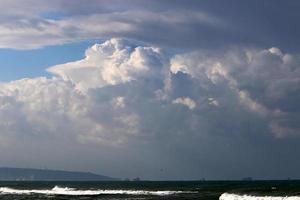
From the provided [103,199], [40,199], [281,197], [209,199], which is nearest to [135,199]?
[103,199]

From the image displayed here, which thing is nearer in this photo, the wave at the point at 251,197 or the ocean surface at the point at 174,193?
the wave at the point at 251,197

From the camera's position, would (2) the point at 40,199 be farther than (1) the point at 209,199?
Yes

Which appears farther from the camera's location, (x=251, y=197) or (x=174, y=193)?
(x=174, y=193)

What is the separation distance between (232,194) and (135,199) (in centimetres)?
1309

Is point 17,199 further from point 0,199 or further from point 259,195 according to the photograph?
point 259,195

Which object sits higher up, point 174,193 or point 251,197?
point 174,193

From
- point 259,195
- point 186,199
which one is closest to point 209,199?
point 186,199

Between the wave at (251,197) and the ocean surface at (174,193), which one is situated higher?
the ocean surface at (174,193)

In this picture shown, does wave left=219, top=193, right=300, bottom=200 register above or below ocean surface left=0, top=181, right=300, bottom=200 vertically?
below

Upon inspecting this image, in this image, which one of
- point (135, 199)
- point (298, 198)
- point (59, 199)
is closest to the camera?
point (298, 198)

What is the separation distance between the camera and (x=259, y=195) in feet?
213

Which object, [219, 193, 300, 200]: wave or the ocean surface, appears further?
the ocean surface

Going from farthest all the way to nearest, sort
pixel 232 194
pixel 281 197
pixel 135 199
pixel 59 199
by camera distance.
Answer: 1. pixel 59 199
2. pixel 135 199
3. pixel 232 194
4. pixel 281 197

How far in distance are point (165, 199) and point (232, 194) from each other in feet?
28.5
